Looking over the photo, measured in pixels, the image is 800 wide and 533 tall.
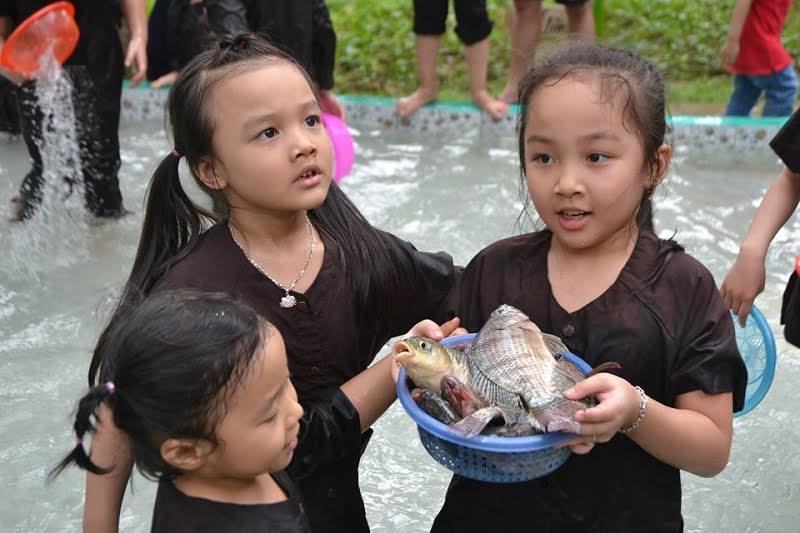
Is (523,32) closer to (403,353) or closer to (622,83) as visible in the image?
(622,83)

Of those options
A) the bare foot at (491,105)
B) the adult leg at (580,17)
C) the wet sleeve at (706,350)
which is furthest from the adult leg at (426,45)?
the wet sleeve at (706,350)

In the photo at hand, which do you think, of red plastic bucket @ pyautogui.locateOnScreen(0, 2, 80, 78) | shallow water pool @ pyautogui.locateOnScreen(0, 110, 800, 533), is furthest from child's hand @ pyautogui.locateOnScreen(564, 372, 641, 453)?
red plastic bucket @ pyautogui.locateOnScreen(0, 2, 80, 78)

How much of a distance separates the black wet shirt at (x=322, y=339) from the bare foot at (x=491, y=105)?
12.9 feet

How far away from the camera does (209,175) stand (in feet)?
7.18

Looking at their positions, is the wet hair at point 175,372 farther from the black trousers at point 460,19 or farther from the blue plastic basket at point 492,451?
the black trousers at point 460,19

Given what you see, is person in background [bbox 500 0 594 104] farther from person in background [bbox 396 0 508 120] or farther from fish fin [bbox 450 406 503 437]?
fish fin [bbox 450 406 503 437]

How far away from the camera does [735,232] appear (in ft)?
16.0

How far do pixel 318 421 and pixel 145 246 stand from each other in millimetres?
607

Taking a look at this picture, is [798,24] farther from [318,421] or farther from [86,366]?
[318,421]

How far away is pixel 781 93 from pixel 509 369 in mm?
4862

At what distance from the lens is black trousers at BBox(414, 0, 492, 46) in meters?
5.95

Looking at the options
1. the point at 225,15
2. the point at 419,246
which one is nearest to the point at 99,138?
the point at 225,15

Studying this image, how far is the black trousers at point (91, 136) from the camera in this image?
15.3 feet

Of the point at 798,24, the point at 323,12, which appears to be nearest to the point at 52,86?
the point at 323,12
